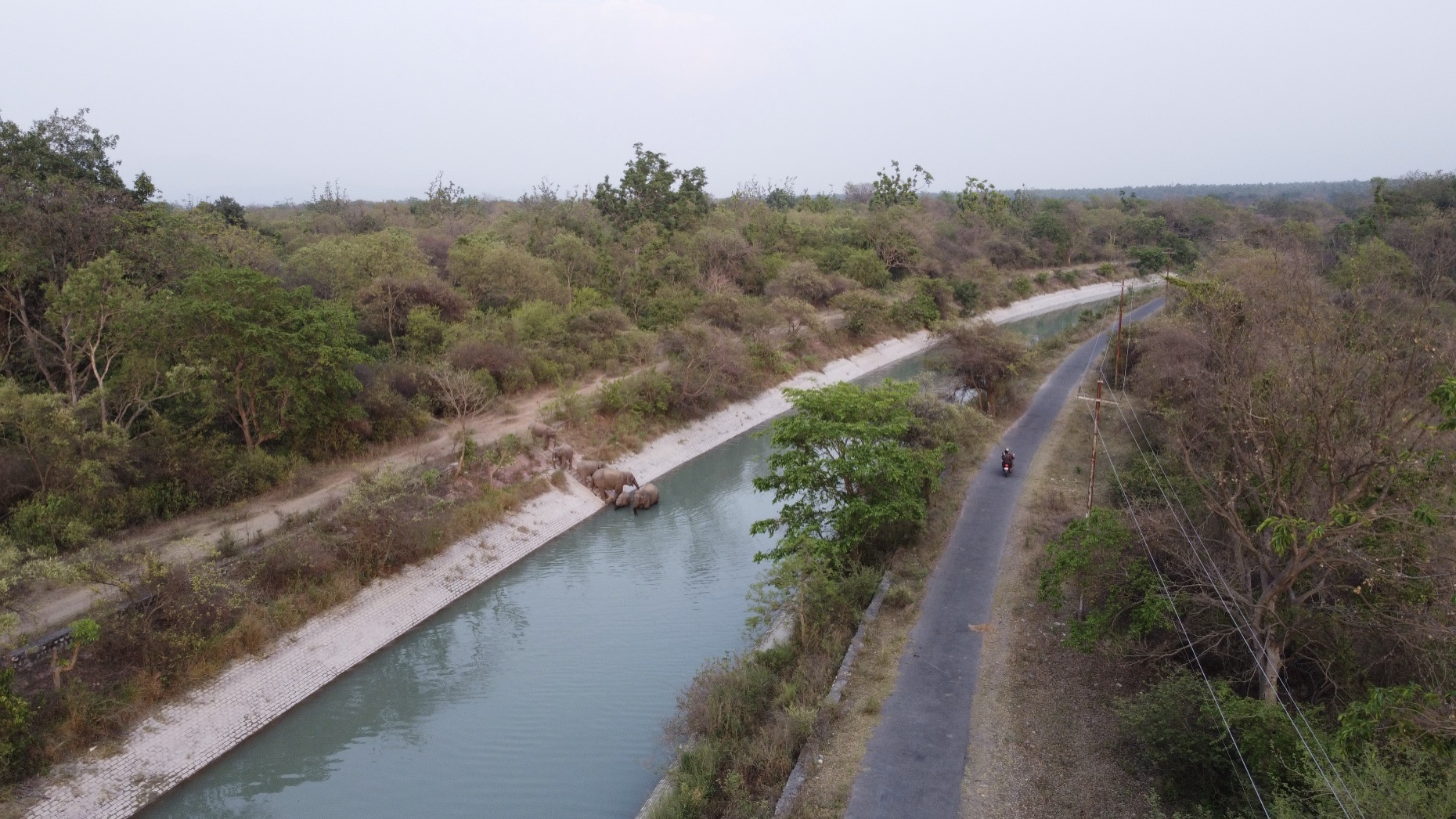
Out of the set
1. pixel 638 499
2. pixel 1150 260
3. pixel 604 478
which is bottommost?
pixel 638 499

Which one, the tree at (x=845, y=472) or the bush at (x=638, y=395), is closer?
the tree at (x=845, y=472)

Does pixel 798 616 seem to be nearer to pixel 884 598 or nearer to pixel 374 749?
pixel 884 598

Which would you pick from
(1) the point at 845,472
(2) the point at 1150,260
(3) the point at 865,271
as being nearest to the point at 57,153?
(1) the point at 845,472

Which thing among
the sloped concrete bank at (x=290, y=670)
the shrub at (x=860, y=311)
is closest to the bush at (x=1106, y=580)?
the sloped concrete bank at (x=290, y=670)

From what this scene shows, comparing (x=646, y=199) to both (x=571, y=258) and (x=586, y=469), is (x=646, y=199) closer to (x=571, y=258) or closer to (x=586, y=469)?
(x=571, y=258)

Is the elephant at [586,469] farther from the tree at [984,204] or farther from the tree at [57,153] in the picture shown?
the tree at [984,204]

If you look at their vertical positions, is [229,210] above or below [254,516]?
above
